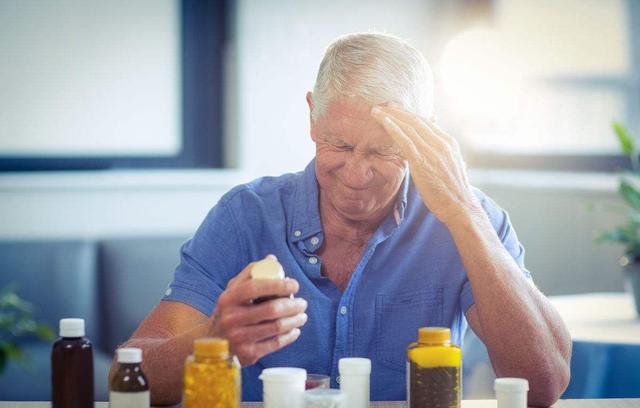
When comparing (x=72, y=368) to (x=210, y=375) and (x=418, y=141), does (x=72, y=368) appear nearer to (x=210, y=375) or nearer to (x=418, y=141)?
(x=210, y=375)

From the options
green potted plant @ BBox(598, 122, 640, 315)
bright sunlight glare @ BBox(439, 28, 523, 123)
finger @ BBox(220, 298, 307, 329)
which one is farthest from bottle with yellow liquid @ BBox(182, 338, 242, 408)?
bright sunlight glare @ BBox(439, 28, 523, 123)

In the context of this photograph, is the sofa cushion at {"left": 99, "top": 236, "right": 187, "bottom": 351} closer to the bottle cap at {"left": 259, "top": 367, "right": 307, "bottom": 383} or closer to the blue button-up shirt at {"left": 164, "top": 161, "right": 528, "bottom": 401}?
the blue button-up shirt at {"left": 164, "top": 161, "right": 528, "bottom": 401}

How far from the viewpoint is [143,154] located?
162 inches

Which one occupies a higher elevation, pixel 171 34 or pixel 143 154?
pixel 171 34

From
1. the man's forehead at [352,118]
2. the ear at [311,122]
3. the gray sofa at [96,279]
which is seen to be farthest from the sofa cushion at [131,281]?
the man's forehead at [352,118]

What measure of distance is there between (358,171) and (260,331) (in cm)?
47

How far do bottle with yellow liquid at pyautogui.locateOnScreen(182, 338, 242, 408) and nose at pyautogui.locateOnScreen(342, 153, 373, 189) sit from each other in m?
0.57

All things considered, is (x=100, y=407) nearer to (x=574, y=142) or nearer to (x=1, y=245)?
(x=1, y=245)

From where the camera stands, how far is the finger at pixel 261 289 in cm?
135

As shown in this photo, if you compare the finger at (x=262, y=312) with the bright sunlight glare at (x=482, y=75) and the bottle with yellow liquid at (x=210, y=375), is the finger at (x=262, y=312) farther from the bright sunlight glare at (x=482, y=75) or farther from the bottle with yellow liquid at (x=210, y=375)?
the bright sunlight glare at (x=482, y=75)

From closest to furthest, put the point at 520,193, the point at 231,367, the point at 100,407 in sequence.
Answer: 1. the point at 231,367
2. the point at 100,407
3. the point at 520,193

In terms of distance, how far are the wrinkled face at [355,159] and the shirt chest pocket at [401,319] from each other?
172mm

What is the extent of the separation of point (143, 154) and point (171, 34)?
0.51 meters

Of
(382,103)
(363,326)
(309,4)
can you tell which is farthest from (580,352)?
(309,4)
